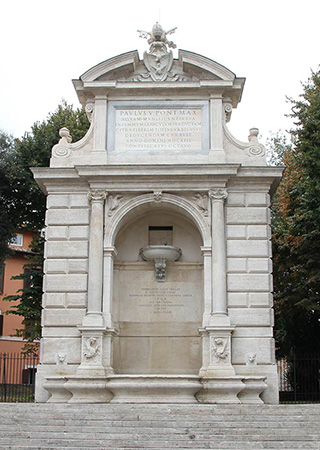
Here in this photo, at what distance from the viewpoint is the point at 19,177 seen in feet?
97.1

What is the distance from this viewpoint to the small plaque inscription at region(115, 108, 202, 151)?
1941cm

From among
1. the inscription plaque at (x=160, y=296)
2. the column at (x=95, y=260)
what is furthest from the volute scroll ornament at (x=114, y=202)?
the inscription plaque at (x=160, y=296)

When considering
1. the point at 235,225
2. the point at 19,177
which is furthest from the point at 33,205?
the point at 235,225

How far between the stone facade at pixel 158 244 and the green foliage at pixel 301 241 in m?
3.86

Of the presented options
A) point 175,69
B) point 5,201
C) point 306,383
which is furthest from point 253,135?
point 5,201

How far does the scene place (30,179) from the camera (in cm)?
2969

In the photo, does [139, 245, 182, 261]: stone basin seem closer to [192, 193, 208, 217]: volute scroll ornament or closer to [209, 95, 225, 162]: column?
[192, 193, 208, 217]: volute scroll ornament

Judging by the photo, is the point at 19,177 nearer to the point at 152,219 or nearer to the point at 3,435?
the point at 152,219

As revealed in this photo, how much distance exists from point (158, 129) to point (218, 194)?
268 centimetres

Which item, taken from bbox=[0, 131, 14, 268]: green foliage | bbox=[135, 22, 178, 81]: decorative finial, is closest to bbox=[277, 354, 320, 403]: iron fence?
bbox=[135, 22, 178, 81]: decorative finial

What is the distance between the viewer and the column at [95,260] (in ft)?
58.6

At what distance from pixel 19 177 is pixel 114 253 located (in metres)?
12.1

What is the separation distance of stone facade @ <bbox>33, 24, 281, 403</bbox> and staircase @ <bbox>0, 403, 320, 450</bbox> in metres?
2.04

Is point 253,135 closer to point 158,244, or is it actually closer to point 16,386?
point 158,244
